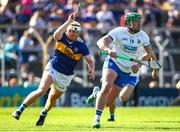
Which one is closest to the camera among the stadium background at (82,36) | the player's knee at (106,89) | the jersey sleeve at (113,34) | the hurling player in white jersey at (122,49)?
the player's knee at (106,89)

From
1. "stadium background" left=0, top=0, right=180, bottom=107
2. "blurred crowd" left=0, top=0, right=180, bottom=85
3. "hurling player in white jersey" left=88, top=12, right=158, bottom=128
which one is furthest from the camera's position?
"blurred crowd" left=0, top=0, right=180, bottom=85

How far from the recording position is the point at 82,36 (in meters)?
31.4

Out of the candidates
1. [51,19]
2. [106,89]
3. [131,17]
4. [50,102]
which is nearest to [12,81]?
[51,19]

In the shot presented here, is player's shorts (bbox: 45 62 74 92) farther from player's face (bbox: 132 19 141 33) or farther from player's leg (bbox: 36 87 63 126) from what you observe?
player's face (bbox: 132 19 141 33)

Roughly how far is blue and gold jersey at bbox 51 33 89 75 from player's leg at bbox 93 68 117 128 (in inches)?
29.1

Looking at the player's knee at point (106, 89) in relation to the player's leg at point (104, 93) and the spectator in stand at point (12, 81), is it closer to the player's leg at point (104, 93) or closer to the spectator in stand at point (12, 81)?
the player's leg at point (104, 93)

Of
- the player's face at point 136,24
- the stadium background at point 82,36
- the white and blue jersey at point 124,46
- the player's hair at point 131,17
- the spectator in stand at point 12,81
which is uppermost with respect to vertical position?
the stadium background at point 82,36

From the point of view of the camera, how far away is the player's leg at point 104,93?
17.4 metres

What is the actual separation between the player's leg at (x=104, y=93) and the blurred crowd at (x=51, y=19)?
12.0 m

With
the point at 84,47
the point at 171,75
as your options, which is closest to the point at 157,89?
→ the point at 171,75

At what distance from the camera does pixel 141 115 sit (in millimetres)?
25203

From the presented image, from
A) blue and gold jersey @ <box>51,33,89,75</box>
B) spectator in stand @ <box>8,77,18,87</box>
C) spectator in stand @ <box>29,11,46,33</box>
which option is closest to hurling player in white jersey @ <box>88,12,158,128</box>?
blue and gold jersey @ <box>51,33,89,75</box>

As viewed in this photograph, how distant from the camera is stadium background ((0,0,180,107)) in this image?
30469mm

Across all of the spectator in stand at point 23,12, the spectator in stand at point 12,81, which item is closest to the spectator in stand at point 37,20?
the spectator in stand at point 23,12
